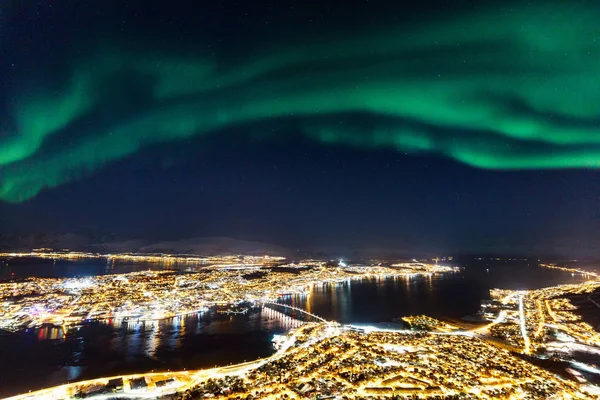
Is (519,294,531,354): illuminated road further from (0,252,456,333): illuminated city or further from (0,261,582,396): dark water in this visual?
(0,252,456,333): illuminated city

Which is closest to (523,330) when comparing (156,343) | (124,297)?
(156,343)

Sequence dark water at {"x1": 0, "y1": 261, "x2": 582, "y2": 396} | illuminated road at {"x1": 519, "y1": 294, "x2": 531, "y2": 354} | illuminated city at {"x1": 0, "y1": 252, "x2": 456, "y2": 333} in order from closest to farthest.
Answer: dark water at {"x1": 0, "y1": 261, "x2": 582, "y2": 396} < illuminated road at {"x1": 519, "y1": 294, "x2": 531, "y2": 354} < illuminated city at {"x1": 0, "y1": 252, "x2": 456, "y2": 333}

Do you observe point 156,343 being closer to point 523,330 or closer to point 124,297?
point 124,297

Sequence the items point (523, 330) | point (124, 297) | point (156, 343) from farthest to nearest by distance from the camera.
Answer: point (124, 297), point (523, 330), point (156, 343)

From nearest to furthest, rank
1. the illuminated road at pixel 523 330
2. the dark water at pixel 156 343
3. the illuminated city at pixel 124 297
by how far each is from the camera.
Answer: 1. the dark water at pixel 156 343
2. the illuminated road at pixel 523 330
3. the illuminated city at pixel 124 297

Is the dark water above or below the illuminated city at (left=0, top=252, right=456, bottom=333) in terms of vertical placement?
below

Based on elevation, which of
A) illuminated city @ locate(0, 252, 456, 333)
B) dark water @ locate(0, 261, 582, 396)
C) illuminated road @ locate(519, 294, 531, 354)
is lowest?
dark water @ locate(0, 261, 582, 396)

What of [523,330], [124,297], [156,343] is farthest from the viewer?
[124,297]

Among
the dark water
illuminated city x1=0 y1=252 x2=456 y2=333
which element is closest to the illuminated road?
the dark water

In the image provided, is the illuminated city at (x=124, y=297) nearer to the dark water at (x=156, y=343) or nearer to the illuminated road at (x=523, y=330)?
the dark water at (x=156, y=343)

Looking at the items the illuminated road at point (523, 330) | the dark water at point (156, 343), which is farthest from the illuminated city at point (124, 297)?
the illuminated road at point (523, 330)

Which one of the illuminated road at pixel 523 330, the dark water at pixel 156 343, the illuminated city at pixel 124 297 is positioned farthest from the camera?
the illuminated city at pixel 124 297

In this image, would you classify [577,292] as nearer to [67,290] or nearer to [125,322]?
[125,322]
